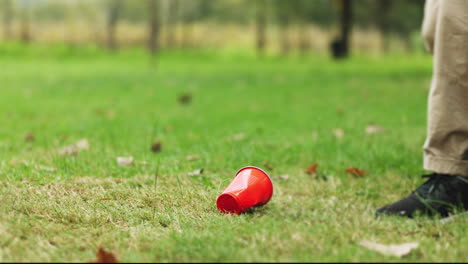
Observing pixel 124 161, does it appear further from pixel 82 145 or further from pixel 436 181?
pixel 436 181

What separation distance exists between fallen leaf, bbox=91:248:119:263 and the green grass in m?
0.05

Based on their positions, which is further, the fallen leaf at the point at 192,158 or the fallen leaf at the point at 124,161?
the fallen leaf at the point at 192,158

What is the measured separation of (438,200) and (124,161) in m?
1.64

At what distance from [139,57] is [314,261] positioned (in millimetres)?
22566

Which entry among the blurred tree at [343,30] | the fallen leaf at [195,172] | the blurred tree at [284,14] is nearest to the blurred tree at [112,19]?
the blurred tree at [284,14]

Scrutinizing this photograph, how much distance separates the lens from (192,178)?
265 centimetres

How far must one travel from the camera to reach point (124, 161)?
2916 millimetres

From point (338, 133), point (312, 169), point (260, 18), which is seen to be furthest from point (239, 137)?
point (260, 18)

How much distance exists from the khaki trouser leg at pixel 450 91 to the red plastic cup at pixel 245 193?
2.42ft

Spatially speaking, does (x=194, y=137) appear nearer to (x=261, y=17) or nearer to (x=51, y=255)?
(x=51, y=255)

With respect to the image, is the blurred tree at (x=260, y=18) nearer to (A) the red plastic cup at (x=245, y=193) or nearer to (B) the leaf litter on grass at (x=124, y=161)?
(B) the leaf litter on grass at (x=124, y=161)

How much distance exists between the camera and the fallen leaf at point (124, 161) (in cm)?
288

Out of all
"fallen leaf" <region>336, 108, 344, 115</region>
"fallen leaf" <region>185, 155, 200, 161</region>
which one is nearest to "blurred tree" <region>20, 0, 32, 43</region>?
"fallen leaf" <region>336, 108, 344, 115</region>

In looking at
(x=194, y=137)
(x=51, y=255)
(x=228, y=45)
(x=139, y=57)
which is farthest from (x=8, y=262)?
(x=228, y=45)
